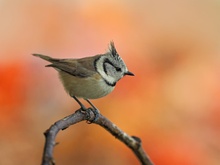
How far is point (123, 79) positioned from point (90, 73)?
1.63ft

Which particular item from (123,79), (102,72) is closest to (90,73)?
(102,72)

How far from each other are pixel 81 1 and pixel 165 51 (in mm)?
370

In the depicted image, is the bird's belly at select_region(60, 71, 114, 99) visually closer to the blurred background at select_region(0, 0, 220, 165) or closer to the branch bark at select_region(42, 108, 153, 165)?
the branch bark at select_region(42, 108, 153, 165)

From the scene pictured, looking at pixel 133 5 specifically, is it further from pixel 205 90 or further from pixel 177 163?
pixel 177 163

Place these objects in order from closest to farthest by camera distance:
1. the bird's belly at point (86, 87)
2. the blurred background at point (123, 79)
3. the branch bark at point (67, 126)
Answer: the branch bark at point (67, 126), the bird's belly at point (86, 87), the blurred background at point (123, 79)

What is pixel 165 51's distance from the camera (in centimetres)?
171

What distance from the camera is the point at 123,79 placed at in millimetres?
1573

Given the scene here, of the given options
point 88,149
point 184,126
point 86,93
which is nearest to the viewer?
point 86,93

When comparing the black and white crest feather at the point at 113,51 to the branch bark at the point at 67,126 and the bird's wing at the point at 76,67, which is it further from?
the branch bark at the point at 67,126

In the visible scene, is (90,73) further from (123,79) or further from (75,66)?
(123,79)

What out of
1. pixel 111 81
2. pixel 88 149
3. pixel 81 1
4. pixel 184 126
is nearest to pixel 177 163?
pixel 184 126

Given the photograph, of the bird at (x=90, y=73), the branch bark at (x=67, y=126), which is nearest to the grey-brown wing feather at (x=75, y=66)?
the bird at (x=90, y=73)

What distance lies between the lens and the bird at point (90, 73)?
1028mm

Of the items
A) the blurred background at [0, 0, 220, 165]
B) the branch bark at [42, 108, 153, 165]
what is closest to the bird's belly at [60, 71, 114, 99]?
the branch bark at [42, 108, 153, 165]
